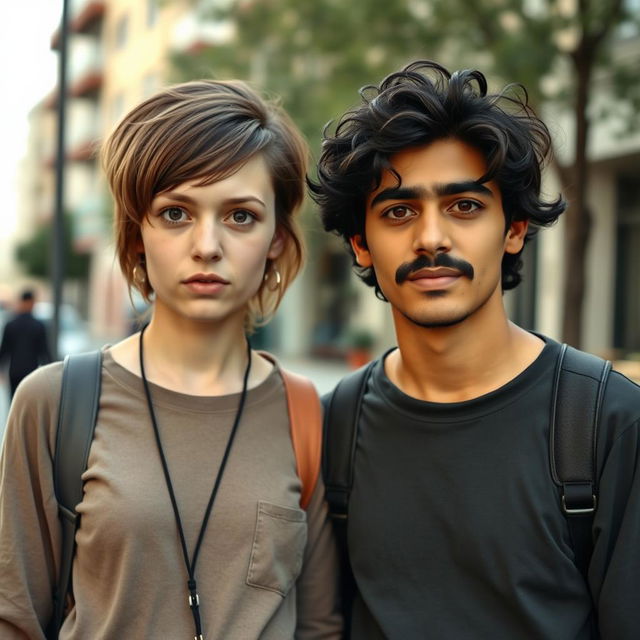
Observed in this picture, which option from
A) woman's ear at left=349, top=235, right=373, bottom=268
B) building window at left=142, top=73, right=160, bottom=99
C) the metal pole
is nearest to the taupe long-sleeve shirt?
woman's ear at left=349, top=235, right=373, bottom=268

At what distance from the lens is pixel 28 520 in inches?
96.1

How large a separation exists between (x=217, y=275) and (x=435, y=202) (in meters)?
0.61

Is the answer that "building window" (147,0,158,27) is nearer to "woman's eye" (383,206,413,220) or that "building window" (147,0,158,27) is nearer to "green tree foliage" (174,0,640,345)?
"green tree foliage" (174,0,640,345)

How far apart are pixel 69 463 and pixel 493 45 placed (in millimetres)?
8928

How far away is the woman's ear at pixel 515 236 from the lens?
2.66m

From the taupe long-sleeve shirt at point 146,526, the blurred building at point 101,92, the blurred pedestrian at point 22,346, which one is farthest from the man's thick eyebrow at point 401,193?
the blurred building at point 101,92

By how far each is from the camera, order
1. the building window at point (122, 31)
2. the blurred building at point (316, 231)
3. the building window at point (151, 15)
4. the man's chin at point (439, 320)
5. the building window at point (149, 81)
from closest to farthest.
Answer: the man's chin at point (439, 320)
the blurred building at point (316, 231)
the building window at point (149, 81)
the building window at point (151, 15)
the building window at point (122, 31)

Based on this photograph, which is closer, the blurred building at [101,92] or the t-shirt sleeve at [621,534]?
the t-shirt sleeve at [621,534]

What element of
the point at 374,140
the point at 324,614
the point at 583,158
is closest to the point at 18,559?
the point at 324,614

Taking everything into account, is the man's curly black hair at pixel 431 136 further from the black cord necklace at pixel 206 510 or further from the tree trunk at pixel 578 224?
the tree trunk at pixel 578 224

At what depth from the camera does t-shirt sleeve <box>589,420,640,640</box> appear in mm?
2264

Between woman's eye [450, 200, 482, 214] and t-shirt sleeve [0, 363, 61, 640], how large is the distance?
1.16m

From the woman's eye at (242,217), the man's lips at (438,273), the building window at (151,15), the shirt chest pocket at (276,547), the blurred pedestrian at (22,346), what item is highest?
the building window at (151,15)

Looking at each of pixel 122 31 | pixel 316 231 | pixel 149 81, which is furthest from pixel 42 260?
pixel 316 231
